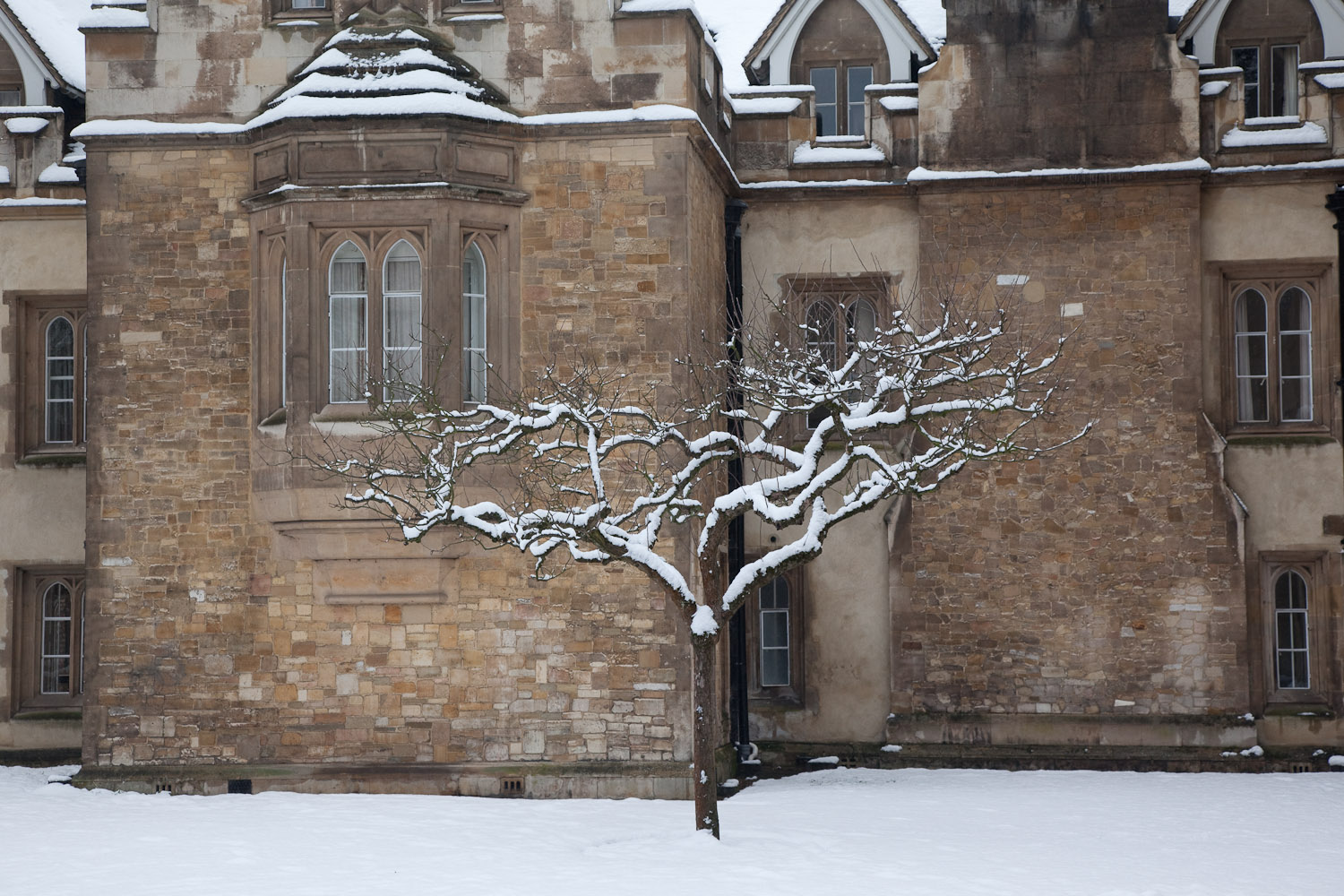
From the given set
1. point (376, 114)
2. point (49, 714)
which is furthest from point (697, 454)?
point (49, 714)

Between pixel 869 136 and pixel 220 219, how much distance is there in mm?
6901

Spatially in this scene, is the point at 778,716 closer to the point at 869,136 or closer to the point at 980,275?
the point at 980,275

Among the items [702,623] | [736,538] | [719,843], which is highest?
[736,538]

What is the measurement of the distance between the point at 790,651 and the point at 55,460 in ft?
27.0

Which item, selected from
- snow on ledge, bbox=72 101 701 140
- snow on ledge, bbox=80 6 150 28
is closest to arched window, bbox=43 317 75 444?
snow on ledge, bbox=72 101 701 140

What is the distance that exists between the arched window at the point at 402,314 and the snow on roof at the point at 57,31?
6.12 m

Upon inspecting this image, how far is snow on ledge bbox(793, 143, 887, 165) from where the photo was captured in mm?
17250

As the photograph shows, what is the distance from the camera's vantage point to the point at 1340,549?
16500 mm

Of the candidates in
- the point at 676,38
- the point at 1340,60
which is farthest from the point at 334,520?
the point at 1340,60

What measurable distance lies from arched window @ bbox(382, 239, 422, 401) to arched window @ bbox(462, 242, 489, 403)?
0.42 m

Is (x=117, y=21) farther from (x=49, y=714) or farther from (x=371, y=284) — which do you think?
(x=49, y=714)

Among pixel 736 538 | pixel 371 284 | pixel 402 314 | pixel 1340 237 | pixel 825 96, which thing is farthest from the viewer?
pixel 825 96

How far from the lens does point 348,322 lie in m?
14.1

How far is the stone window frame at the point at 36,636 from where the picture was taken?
17453 millimetres
